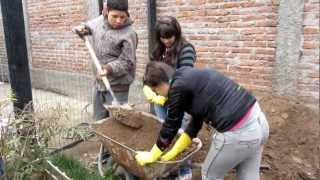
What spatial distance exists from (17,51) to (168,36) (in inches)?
59.0

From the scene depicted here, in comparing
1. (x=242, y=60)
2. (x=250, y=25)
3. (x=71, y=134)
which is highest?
(x=250, y=25)

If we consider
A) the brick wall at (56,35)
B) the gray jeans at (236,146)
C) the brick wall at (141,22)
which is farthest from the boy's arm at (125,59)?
the brick wall at (56,35)

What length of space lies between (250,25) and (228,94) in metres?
2.67

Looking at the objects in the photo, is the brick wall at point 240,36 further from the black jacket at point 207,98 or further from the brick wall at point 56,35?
the black jacket at point 207,98

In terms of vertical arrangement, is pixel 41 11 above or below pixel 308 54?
above

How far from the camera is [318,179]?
11.4ft

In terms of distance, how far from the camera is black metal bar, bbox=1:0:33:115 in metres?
3.37

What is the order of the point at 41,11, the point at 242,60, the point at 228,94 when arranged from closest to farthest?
the point at 228,94, the point at 242,60, the point at 41,11

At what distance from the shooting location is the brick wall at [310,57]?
414cm

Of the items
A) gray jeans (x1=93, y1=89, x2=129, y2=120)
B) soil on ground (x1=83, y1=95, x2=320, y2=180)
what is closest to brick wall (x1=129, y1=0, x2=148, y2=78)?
soil on ground (x1=83, y1=95, x2=320, y2=180)

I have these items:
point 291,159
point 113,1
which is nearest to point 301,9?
point 291,159

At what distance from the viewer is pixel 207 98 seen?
221 cm

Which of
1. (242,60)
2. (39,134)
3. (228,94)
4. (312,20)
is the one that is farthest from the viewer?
(242,60)

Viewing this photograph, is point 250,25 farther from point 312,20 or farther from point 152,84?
point 152,84
